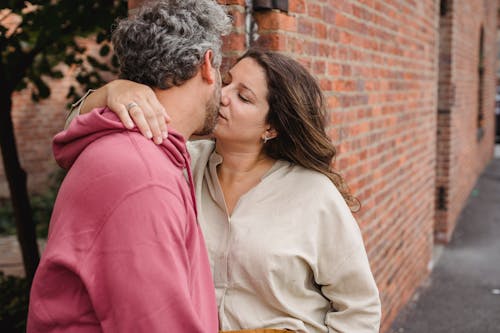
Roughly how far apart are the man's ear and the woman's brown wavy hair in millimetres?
333

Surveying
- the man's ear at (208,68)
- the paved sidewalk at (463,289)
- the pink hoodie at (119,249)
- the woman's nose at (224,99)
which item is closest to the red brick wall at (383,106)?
the paved sidewalk at (463,289)

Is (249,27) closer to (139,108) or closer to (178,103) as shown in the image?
(178,103)

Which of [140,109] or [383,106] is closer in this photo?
[140,109]

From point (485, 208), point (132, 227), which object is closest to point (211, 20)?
point (132, 227)

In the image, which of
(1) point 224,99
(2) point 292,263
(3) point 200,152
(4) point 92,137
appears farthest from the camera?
(3) point 200,152

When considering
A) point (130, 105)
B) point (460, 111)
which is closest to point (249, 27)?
point (130, 105)

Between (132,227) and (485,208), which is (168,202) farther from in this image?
(485,208)

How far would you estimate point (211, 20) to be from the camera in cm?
172

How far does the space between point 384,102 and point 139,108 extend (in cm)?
271

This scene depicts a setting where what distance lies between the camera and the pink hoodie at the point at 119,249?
1314mm

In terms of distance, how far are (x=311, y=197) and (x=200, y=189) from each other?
410mm

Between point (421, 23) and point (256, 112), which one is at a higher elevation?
point (421, 23)

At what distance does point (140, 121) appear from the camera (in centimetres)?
153

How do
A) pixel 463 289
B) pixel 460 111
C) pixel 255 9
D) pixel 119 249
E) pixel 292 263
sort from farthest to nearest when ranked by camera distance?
pixel 460 111, pixel 463 289, pixel 255 9, pixel 292 263, pixel 119 249
